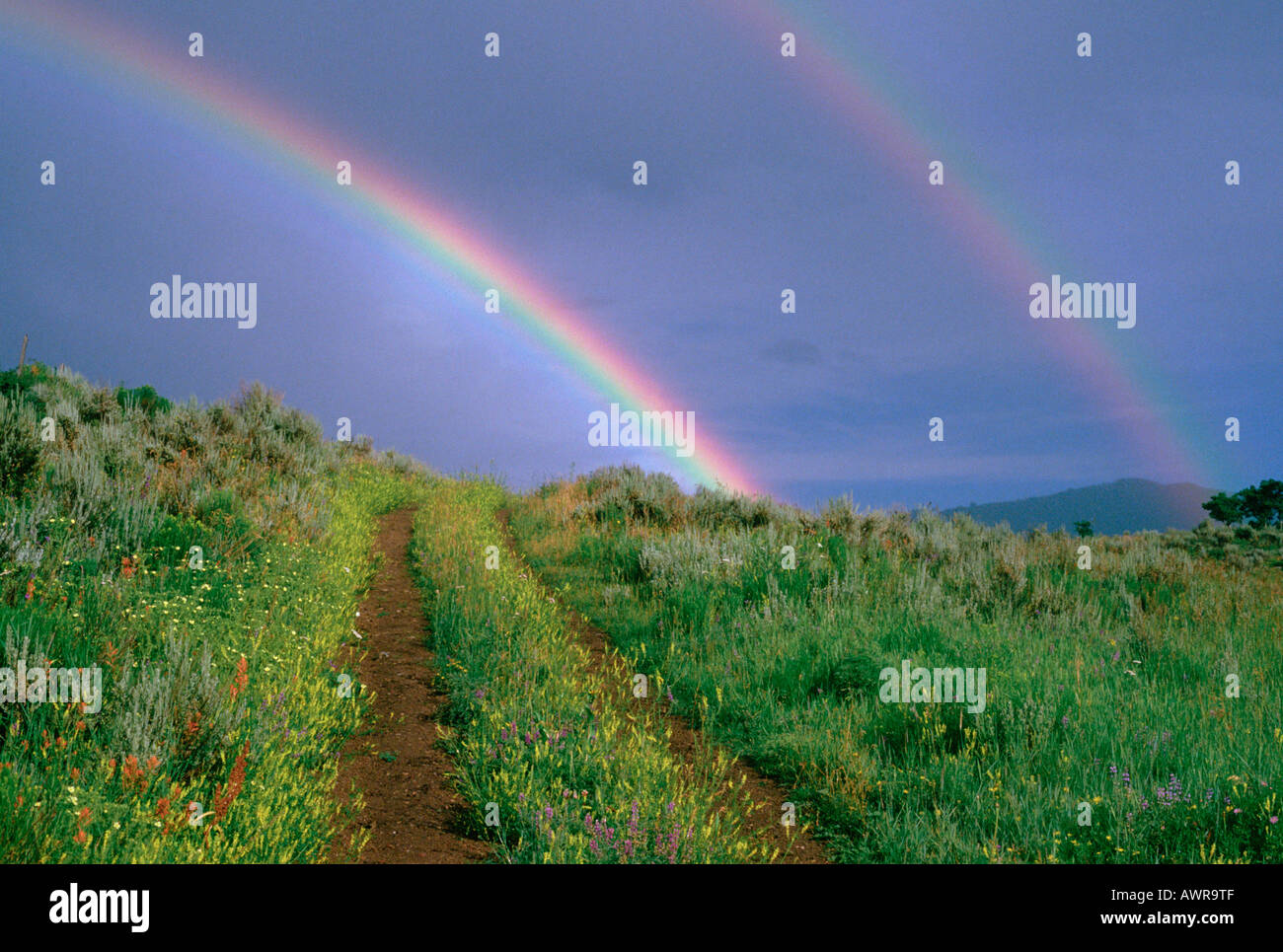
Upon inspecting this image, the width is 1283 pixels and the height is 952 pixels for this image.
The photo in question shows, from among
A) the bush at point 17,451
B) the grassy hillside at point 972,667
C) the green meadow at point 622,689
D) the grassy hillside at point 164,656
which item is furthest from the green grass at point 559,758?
the bush at point 17,451

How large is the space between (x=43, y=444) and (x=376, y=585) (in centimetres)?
514

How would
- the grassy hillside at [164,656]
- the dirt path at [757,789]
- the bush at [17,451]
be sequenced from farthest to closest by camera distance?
the bush at [17,451], the dirt path at [757,789], the grassy hillside at [164,656]

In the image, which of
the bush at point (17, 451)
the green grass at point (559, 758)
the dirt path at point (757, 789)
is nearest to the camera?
the green grass at point (559, 758)

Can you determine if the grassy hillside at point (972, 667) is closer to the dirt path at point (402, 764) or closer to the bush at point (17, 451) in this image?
the dirt path at point (402, 764)

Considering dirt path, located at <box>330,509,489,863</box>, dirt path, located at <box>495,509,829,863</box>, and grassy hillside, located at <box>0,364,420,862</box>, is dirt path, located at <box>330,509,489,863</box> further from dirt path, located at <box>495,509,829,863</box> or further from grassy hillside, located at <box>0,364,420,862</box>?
dirt path, located at <box>495,509,829,863</box>

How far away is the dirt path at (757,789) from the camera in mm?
4730

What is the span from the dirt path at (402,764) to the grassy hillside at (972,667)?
239 cm

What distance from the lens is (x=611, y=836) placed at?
4281mm

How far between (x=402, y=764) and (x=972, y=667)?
5.32 meters

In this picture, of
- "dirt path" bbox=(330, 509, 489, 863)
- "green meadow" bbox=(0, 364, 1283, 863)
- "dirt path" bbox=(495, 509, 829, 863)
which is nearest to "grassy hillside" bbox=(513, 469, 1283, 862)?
"green meadow" bbox=(0, 364, 1283, 863)

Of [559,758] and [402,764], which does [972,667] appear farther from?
[402,764]

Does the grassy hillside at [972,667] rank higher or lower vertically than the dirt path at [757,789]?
higher

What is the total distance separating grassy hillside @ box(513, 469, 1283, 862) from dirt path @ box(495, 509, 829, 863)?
0.50 ft

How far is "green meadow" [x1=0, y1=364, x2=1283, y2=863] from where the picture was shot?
4.31 m
